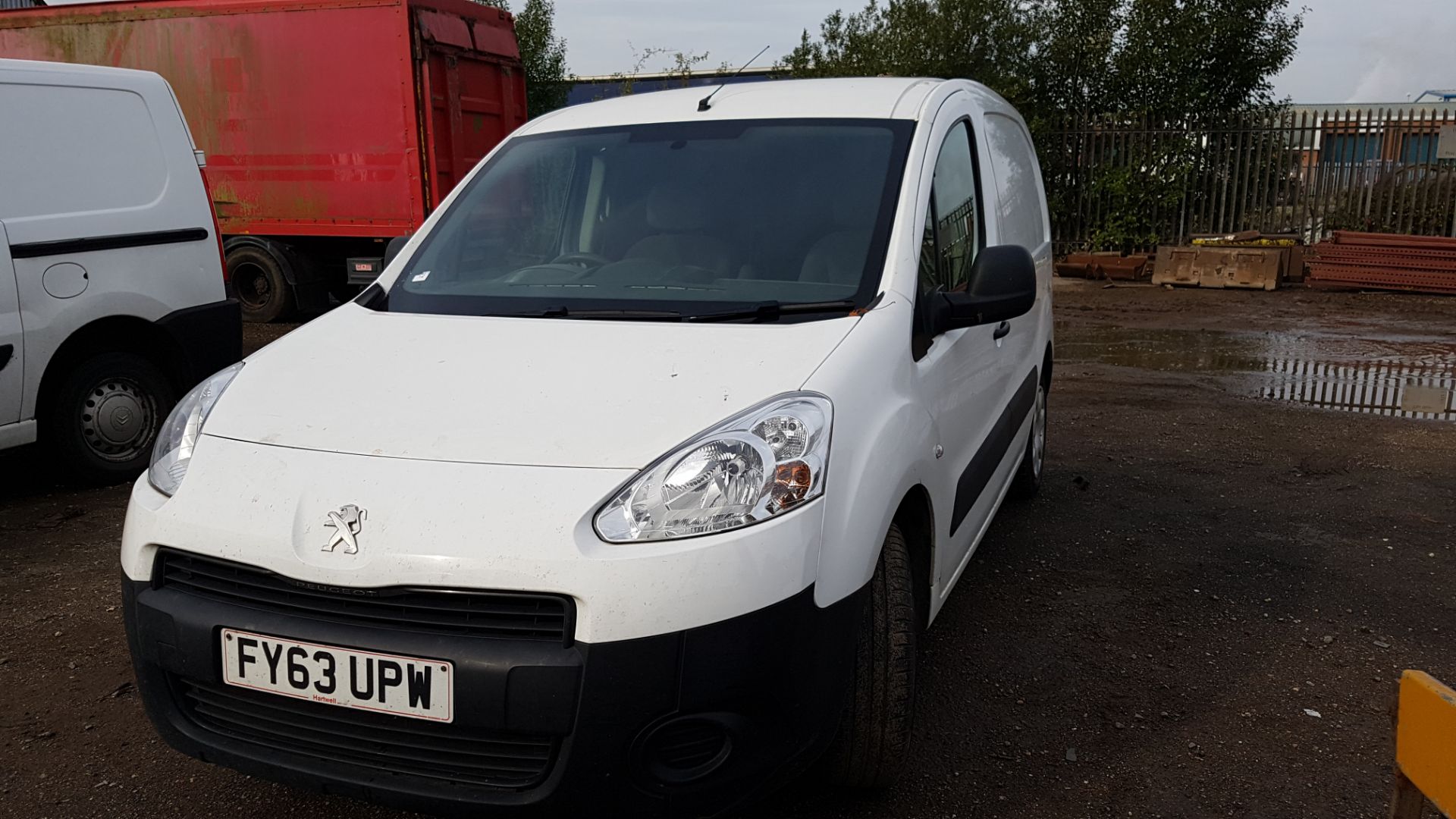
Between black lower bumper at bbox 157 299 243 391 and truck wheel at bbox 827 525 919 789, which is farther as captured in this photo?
black lower bumper at bbox 157 299 243 391

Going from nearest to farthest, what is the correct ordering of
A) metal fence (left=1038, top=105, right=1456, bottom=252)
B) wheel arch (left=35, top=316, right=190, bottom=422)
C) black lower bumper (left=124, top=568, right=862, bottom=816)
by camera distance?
black lower bumper (left=124, top=568, right=862, bottom=816), wheel arch (left=35, top=316, right=190, bottom=422), metal fence (left=1038, top=105, right=1456, bottom=252)

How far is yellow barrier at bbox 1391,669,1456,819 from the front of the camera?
146cm

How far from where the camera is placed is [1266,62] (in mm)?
16906

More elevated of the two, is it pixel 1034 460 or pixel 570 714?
pixel 570 714

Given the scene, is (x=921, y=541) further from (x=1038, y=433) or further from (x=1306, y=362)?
(x=1306, y=362)

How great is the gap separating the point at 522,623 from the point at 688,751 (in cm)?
38

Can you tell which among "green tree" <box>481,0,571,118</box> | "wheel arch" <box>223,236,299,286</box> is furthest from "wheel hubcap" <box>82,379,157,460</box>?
"green tree" <box>481,0,571,118</box>

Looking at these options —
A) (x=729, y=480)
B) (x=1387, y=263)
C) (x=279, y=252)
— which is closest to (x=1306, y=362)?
(x=1387, y=263)

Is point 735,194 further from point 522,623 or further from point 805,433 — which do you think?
point 522,623

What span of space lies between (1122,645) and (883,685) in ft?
4.69

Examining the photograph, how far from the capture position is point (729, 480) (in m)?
2.14

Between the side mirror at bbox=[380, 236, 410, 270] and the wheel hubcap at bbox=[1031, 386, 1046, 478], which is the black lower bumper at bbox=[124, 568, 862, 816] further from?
the wheel hubcap at bbox=[1031, 386, 1046, 478]

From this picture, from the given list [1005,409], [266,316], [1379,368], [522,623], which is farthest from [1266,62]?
[522,623]

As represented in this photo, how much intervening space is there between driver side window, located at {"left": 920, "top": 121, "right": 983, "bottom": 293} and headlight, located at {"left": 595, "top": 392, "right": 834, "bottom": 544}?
0.81 m
